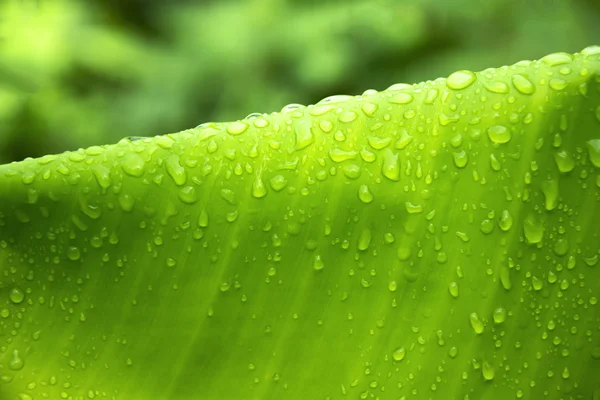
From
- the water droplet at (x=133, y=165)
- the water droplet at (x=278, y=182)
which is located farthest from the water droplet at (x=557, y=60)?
the water droplet at (x=133, y=165)

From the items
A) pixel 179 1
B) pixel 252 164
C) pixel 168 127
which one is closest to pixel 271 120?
pixel 252 164

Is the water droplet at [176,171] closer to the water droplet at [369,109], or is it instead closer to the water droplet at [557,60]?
the water droplet at [369,109]

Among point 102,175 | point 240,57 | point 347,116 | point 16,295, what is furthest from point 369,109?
point 240,57

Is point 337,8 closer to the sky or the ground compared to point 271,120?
closer to the sky

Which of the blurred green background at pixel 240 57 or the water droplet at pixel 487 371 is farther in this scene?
the blurred green background at pixel 240 57

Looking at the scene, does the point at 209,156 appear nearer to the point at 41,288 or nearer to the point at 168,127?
the point at 41,288

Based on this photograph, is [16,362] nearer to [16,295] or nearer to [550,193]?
[16,295]
